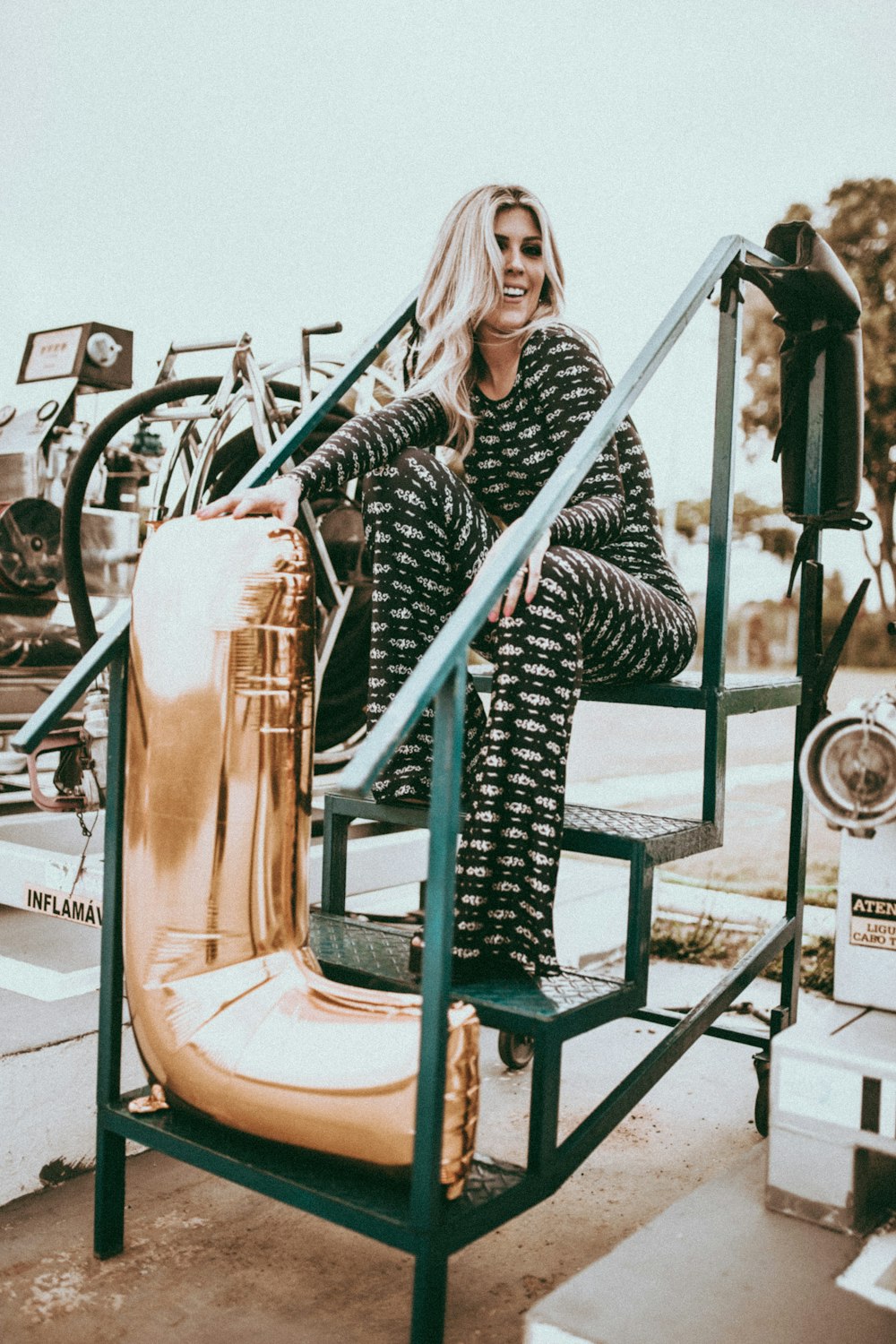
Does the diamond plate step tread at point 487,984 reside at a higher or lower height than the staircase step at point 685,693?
lower

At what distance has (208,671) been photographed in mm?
1364

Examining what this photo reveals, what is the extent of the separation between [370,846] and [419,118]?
2.64m

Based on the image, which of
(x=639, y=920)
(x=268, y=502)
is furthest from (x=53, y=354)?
(x=639, y=920)

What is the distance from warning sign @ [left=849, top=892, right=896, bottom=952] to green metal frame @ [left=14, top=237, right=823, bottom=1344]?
11.0 inches

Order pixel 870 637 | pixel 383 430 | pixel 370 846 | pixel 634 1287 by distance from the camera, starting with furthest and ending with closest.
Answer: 1. pixel 870 637
2. pixel 370 846
3. pixel 383 430
4. pixel 634 1287

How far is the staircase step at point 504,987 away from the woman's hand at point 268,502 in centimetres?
67

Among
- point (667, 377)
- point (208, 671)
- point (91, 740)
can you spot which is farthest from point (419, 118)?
point (208, 671)

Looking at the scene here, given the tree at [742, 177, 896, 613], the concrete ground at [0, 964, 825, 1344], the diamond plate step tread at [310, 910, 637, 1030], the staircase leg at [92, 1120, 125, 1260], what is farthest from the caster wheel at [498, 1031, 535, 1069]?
the tree at [742, 177, 896, 613]

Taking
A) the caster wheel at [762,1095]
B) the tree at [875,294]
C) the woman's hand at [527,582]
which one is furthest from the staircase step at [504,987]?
the tree at [875,294]

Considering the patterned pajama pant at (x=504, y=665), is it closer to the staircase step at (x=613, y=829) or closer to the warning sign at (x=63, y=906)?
the staircase step at (x=613, y=829)

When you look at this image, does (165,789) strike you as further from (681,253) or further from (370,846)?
(681,253)

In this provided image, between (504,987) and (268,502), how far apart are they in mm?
813

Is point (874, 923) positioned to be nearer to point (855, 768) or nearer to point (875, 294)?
point (855, 768)

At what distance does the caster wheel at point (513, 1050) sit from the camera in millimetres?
2379
